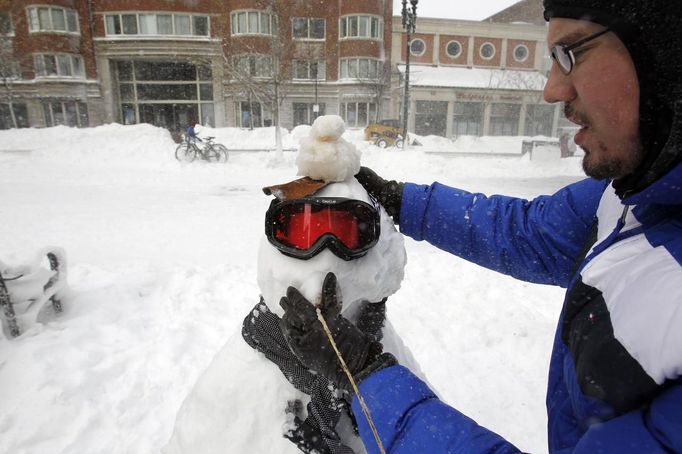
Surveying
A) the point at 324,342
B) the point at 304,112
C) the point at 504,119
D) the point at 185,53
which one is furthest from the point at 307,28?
the point at 324,342

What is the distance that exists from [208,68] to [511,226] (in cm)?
3178

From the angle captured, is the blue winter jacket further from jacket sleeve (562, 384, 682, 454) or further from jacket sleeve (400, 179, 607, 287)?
jacket sleeve (400, 179, 607, 287)

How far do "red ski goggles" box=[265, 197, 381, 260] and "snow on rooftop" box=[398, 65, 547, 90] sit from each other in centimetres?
3126

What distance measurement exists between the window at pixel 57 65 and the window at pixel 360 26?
18.2 meters

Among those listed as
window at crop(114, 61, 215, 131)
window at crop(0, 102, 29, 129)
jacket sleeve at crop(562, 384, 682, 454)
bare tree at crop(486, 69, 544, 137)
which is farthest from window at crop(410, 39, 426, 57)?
jacket sleeve at crop(562, 384, 682, 454)

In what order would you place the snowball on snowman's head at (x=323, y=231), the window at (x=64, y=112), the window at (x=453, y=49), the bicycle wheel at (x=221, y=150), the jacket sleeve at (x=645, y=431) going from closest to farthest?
the jacket sleeve at (x=645, y=431) → the snowball on snowman's head at (x=323, y=231) → the bicycle wheel at (x=221, y=150) → the window at (x=64, y=112) → the window at (x=453, y=49)

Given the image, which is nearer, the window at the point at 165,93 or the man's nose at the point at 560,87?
the man's nose at the point at 560,87

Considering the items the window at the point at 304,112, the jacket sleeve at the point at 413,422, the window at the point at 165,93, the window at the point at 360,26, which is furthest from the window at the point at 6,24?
the jacket sleeve at the point at 413,422

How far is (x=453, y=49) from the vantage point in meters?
34.5

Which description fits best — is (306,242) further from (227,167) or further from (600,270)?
(227,167)

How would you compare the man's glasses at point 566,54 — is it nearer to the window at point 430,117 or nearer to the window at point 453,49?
the window at point 430,117

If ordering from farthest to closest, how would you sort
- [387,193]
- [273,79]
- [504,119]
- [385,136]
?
[504,119] < [385,136] < [273,79] < [387,193]

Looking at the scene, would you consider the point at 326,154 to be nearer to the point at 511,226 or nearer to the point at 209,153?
the point at 511,226

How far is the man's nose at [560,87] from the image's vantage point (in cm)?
106
